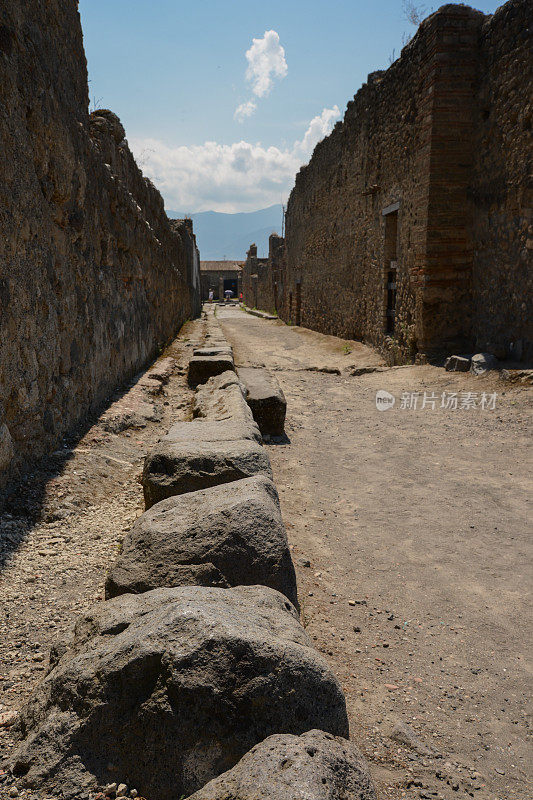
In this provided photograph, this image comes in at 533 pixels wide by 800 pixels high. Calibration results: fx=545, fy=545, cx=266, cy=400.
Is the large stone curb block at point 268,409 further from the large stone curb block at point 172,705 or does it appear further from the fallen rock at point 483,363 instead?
the large stone curb block at point 172,705

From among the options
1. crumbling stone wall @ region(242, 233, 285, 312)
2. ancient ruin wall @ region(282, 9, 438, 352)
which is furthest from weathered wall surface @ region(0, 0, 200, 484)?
crumbling stone wall @ region(242, 233, 285, 312)

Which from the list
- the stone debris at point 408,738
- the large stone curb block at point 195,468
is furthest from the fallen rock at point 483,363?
the stone debris at point 408,738

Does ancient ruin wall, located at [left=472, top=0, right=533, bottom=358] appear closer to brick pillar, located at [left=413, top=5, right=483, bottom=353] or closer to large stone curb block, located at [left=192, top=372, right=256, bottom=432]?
brick pillar, located at [left=413, top=5, right=483, bottom=353]

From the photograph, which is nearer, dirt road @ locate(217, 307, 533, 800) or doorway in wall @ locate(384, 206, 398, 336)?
dirt road @ locate(217, 307, 533, 800)

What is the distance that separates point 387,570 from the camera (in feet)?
8.65

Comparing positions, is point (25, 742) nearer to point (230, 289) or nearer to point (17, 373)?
point (17, 373)

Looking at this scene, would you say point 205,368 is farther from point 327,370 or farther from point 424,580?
point 424,580

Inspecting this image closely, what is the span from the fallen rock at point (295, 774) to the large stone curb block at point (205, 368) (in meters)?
5.31

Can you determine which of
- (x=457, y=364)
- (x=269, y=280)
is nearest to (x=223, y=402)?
(x=457, y=364)

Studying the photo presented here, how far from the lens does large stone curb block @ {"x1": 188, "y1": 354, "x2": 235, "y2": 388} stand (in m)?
6.33

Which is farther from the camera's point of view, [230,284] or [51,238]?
[230,284]

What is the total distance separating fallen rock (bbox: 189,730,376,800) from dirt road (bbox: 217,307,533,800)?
0.42 m

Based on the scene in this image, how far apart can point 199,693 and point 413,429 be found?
169 inches

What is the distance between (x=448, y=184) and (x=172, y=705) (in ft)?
26.2
